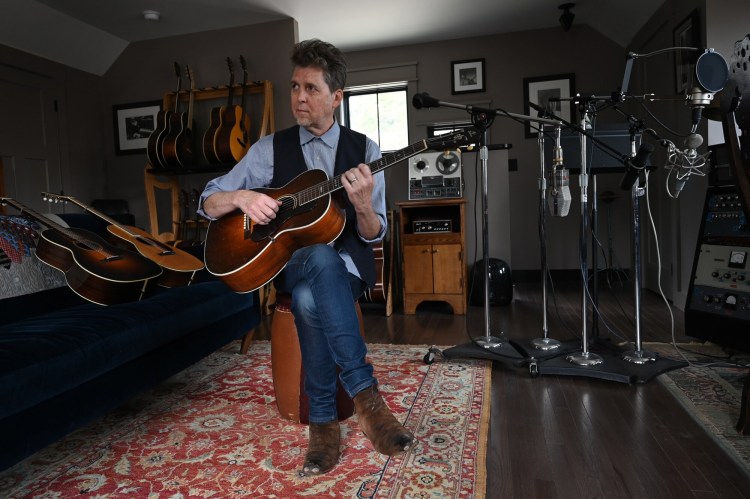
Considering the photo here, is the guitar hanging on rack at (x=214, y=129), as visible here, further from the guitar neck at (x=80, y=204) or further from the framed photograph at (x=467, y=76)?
the framed photograph at (x=467, y=76)

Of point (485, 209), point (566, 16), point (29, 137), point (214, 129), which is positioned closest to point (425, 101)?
point (485, 209)

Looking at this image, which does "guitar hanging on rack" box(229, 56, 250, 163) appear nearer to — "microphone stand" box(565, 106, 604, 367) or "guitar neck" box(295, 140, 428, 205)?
"guitar neck" box(295, 140, 428, 205)

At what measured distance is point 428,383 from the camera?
83.8 inches

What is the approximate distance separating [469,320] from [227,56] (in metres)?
3.07

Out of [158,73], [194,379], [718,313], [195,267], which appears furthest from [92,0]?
[718,313]

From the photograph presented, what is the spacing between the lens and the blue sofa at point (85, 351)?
1238mm

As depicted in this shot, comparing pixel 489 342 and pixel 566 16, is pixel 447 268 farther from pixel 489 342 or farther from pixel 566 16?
pixel 566 16

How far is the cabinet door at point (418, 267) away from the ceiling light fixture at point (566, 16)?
264 cm

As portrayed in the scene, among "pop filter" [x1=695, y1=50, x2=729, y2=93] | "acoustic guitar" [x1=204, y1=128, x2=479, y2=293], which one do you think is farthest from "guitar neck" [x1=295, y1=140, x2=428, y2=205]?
"pop filter" [x1=695, y1=50, x2=729, y2=93]

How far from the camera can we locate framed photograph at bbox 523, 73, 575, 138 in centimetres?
500

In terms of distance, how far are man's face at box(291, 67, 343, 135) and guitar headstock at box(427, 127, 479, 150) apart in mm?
384

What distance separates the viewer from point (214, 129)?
390 centimetres

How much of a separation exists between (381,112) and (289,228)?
4.31 m

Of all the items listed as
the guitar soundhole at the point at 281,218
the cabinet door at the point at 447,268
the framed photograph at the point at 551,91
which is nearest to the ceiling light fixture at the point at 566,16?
the framed photograph at the point at 551,91
